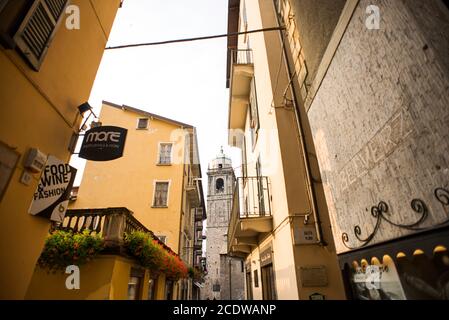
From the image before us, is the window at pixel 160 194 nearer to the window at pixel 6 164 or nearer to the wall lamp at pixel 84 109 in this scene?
the wall lamp at pixel 84 109

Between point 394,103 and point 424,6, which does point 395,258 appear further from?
point 424,6

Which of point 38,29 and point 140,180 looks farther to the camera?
point 140,180

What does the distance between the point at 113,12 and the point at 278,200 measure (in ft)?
20.7

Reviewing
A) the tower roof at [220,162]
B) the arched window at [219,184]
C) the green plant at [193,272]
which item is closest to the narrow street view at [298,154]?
the green plant at [193,272]

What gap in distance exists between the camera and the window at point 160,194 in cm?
1550

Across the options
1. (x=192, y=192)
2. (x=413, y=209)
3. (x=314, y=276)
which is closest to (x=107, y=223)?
(x=314, y=276)

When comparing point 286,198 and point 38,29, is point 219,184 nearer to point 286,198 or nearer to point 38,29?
point 286,198

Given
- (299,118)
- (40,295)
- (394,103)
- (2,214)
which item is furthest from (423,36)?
(40,295)

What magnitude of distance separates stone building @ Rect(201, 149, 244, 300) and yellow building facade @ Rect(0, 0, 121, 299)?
32578mm

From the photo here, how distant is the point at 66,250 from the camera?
17.8ft

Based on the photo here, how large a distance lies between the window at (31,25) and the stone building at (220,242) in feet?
110

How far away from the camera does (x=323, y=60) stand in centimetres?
271

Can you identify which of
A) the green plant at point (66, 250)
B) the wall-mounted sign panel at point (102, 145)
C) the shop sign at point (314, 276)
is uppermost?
A: the wall-mounted sign panel at point (102, 145)

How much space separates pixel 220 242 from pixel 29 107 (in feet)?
133
